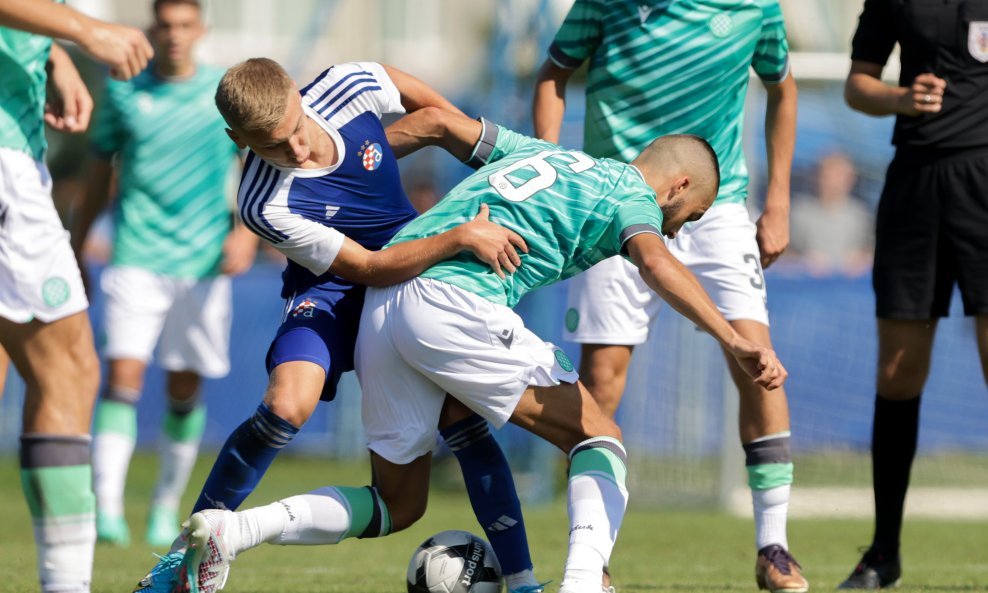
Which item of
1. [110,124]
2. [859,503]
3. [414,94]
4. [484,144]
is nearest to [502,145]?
[484,144]

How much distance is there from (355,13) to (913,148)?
91.2ft

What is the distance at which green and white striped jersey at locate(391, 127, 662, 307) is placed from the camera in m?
4.68

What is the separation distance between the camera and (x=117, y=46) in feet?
14.0

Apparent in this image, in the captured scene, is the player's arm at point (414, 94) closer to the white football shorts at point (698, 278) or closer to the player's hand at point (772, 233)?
the white football shorts at point (698, 278)

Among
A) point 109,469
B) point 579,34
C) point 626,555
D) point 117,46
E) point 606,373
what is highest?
point 117,46

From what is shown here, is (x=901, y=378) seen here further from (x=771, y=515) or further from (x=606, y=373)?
(x=606, y=373)

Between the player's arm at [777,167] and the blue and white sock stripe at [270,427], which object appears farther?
the player's arm at [777,167]

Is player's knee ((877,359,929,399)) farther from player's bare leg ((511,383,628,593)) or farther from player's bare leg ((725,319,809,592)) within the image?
player's bare leg ((511,383,628,593))

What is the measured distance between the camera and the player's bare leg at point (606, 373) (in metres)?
6.08

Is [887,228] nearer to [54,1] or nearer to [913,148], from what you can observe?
[913,148]

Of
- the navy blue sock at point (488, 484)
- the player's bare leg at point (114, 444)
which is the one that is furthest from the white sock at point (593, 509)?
the player's bare leg at point (114, 444)

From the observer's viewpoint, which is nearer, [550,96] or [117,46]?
[117,46]

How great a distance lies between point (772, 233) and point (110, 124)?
4.34 metres

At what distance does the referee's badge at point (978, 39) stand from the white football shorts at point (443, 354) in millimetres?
2537
